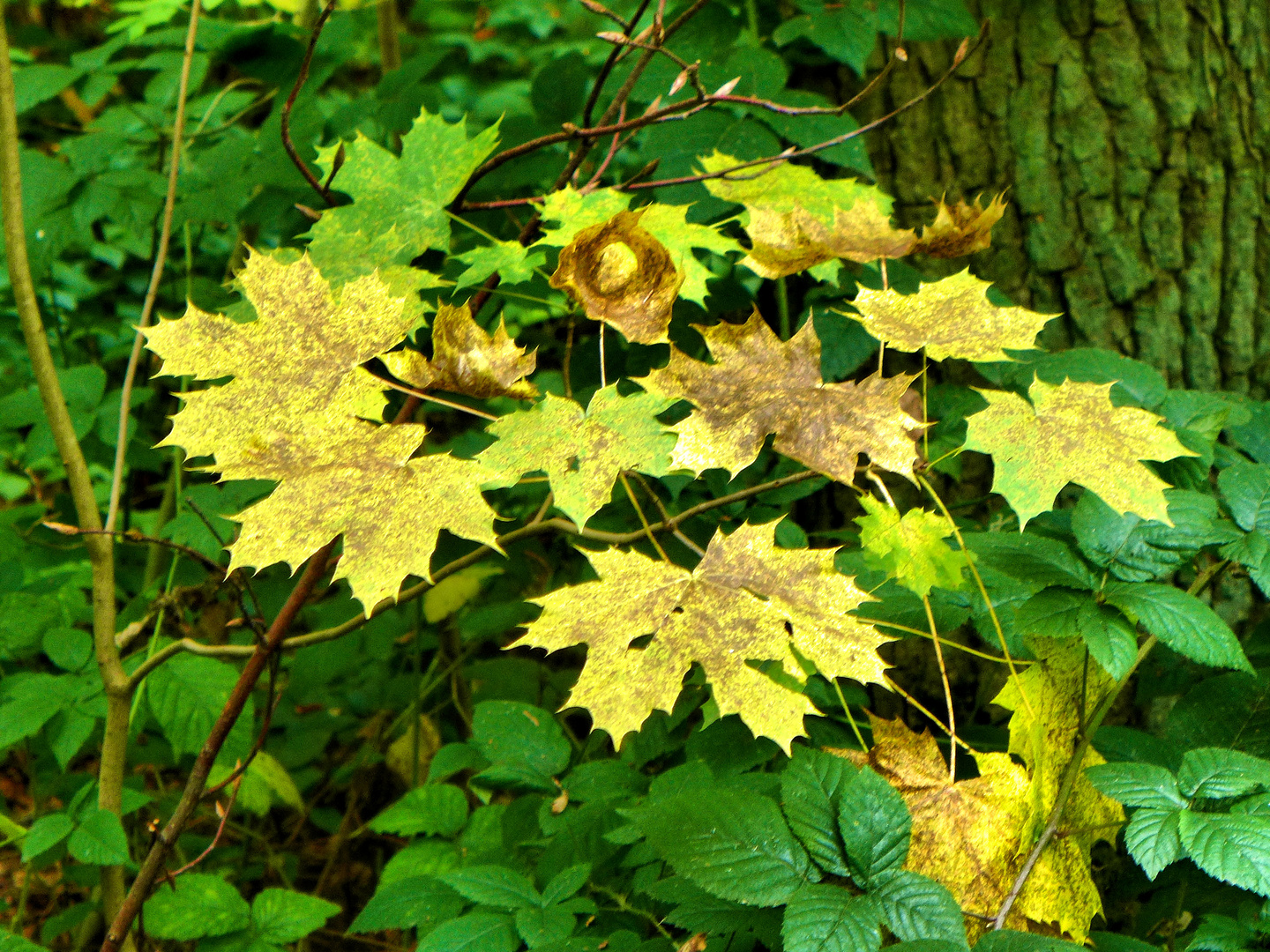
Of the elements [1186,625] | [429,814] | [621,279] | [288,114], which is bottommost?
[429,814]

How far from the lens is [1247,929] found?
829 mm

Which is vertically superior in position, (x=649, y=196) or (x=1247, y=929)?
(x=649, y=196)

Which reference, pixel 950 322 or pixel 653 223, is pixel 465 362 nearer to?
pixel 653 223

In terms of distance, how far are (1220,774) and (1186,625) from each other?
14cm

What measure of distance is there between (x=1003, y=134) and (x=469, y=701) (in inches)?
59.9

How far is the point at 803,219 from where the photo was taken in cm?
106

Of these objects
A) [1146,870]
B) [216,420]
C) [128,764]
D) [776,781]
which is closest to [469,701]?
[128,764]

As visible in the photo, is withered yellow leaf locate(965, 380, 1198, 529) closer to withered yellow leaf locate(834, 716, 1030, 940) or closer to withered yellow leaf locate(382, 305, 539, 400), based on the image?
withered yellow leaf locate(834, 716, 1030, 940)

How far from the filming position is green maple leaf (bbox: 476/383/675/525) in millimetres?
775

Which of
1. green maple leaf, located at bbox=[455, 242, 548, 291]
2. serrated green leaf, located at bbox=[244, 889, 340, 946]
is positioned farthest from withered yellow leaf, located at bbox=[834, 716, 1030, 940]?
serrated green leaf, located at bbox=[244, 889, 340, 946]

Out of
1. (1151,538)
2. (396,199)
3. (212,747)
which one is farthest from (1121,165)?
(212,747)

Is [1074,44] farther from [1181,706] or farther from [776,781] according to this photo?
[776,781]

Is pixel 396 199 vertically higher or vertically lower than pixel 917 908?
higher

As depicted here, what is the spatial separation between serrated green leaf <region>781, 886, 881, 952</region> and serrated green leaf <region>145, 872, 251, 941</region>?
30.2 inches
